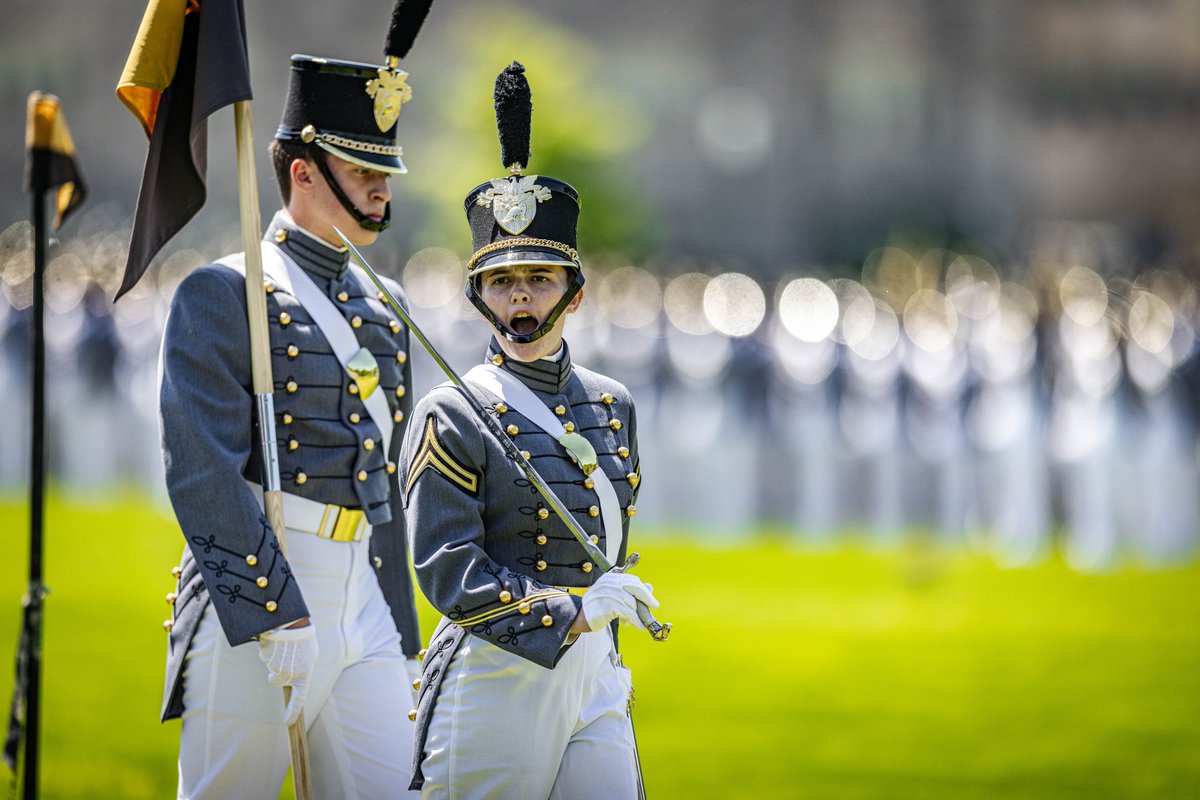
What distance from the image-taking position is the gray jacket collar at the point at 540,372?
4.04m

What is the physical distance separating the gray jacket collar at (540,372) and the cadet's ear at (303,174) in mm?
934

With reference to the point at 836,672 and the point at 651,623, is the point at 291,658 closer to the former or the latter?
the point at 651,623

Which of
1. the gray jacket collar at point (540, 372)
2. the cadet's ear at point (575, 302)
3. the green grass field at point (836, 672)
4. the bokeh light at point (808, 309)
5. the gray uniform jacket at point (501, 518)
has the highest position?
the bokeh light at point (808, 309)

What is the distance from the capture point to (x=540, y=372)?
404 cm

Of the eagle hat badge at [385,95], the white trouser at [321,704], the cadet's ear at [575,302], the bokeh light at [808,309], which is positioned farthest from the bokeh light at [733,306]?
the cadet's ear at [575,302]

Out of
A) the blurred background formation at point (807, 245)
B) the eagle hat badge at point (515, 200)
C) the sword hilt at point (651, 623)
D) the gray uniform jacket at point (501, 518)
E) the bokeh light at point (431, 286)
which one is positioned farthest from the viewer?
the bokeh light at point (431, 286)

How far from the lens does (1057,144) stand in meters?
45.2

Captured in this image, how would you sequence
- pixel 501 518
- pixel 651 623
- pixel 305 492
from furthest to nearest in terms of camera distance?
pixel 305 492, pixel 501 518, pixel 651 623

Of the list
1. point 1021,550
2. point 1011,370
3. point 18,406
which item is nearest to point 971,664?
point 1021,550

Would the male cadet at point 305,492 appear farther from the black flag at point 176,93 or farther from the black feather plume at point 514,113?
the black feather plume at point 514,113

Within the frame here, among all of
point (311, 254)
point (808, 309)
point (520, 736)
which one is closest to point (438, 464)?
point (520, 736)

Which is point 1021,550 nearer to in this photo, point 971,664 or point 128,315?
point 971,664

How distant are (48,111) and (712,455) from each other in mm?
10629

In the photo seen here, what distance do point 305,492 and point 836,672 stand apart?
593 cm
